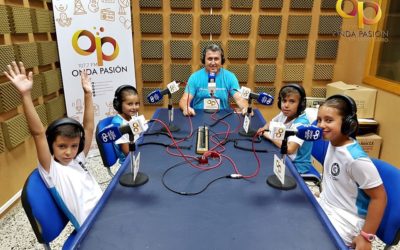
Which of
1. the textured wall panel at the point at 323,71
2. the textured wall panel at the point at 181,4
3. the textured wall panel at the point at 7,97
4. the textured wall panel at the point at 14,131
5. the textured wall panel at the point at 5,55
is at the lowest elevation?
the textured wall panel at the point at 14,131

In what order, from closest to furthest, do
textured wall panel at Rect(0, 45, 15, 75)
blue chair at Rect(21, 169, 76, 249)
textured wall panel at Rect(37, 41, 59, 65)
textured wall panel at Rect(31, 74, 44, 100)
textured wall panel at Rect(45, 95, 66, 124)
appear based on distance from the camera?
blue chair at Rect(21, 169, 76, 249)
textured wall panel at Rect(0, 45, 15, 75)
textured wall panel at Rect(31, 74, 44, 100)
textured wall panel at Rect(37, 41, 59, 65)
textured wall panel at Rect(45, 95, 66, 124)

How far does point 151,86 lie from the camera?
365 centimetres

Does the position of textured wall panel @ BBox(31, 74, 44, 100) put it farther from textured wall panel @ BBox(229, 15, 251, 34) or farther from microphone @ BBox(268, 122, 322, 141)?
microphone @ BBox(268, 122, 322, 141)

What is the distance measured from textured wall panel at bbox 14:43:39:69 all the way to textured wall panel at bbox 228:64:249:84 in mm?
2062

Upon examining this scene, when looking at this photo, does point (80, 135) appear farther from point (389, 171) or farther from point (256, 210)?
point (389, 171)

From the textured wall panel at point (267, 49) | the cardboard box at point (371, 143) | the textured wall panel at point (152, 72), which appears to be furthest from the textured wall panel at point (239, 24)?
the cardboard box at point (371, 143)

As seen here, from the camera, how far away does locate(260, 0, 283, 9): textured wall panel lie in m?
3.35

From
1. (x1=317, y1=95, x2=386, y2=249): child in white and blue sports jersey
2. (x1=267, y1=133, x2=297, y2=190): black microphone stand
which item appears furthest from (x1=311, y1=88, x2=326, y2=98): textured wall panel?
(x1=267, y1=133, x2=297, y2=190): black microphone stand

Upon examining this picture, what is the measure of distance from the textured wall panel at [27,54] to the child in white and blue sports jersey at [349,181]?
235 centimetres

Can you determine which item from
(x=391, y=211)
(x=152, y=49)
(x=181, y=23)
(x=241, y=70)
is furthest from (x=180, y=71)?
(x=391, y=211)

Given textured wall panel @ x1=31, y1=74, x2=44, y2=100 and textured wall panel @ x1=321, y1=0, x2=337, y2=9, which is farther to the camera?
textured wall panel @ x1=321, y1=0, x2=337, y2=9

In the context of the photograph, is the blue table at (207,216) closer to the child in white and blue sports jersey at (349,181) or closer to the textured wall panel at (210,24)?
the child in white and blue sports jersey at (349,181)

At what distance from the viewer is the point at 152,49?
348 centimetres

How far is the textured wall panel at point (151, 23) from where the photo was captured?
3.37m
